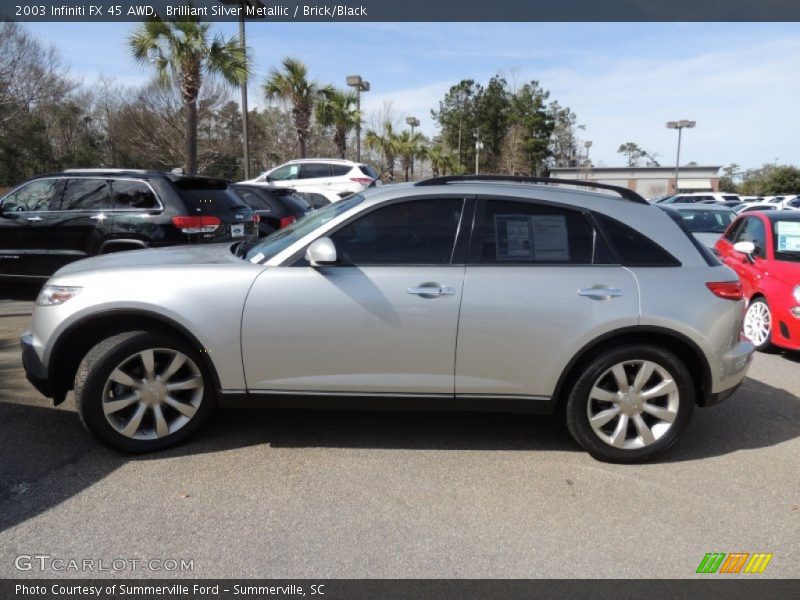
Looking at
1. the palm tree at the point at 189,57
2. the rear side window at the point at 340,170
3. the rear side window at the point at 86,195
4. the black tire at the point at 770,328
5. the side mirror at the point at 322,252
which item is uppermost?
the palm tree at the point at 189,57

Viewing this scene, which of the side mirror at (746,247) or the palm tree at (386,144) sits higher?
the palm tree at (386,144)

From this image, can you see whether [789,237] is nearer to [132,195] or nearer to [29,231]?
[132,195]

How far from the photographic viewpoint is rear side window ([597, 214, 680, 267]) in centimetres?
370

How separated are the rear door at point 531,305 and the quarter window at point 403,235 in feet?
0.60

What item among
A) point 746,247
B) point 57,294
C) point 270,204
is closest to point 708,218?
point 746,247

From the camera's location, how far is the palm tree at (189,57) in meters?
15.3

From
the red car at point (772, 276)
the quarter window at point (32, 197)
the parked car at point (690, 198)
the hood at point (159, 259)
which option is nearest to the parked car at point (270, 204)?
the quarter window at point (32, 197)

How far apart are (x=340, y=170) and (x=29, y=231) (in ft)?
34.8

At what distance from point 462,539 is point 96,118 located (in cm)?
4297

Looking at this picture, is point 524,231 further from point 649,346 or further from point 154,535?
point 154,535

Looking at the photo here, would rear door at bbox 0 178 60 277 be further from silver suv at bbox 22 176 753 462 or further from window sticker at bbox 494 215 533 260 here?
window sticker at bbox 494 215 533 260

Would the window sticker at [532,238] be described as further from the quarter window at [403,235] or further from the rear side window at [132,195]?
the rear side window at [132,195]

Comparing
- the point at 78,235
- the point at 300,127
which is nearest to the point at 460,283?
the point at 78,235

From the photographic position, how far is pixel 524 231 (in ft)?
12.3
